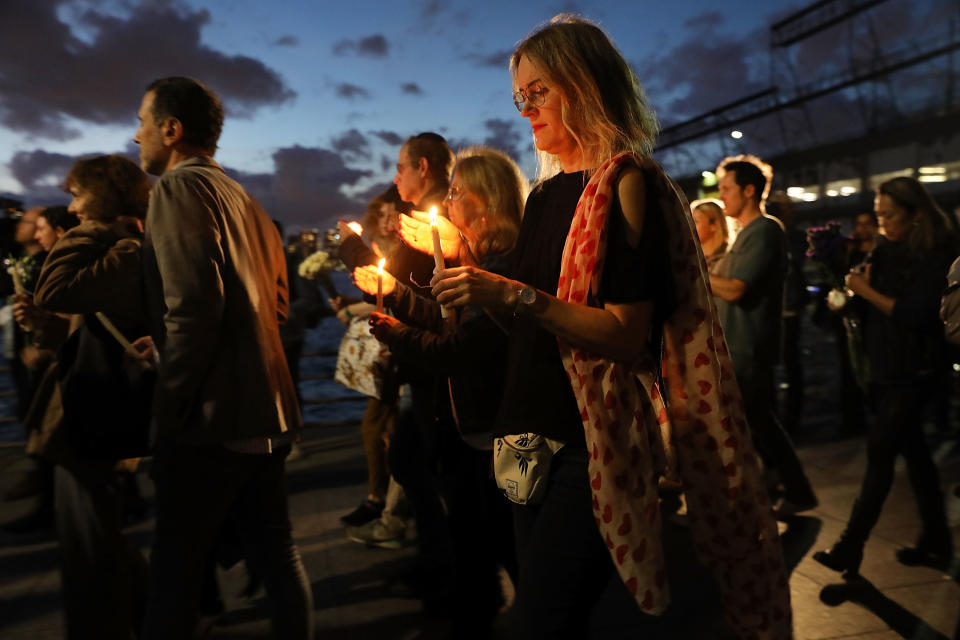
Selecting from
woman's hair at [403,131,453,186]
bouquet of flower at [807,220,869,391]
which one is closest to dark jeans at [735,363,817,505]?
bouquet of flower at [807,220,869,391]

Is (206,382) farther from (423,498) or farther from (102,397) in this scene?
(423,498)

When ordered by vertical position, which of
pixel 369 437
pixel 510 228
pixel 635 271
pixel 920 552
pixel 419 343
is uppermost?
pixel 510 228

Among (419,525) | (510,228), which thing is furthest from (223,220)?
(419,525)

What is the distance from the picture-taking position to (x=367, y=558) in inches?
167

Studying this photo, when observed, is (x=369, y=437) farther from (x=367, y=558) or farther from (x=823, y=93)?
(x=823, y=93)

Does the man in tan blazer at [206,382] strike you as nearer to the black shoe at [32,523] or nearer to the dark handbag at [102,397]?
the dark handbag at [102,397]

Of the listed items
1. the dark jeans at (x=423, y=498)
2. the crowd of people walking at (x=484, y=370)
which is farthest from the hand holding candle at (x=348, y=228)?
the dark jeans at (x=423, y=498)

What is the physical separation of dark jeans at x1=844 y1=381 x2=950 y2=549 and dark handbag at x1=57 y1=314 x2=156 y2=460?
332 centimetres

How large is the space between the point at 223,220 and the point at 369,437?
8.88 ft

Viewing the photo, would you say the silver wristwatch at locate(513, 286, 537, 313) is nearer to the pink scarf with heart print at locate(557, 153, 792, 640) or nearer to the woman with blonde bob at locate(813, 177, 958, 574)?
the pink scarf with heart print at locate(557, 153, 792, 640)

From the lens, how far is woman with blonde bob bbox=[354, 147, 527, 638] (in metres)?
2.33

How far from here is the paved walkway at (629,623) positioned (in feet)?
10.7

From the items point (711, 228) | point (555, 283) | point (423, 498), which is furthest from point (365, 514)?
point (555, 283)

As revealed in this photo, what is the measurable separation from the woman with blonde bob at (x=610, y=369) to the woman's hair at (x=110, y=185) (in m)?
1.74
